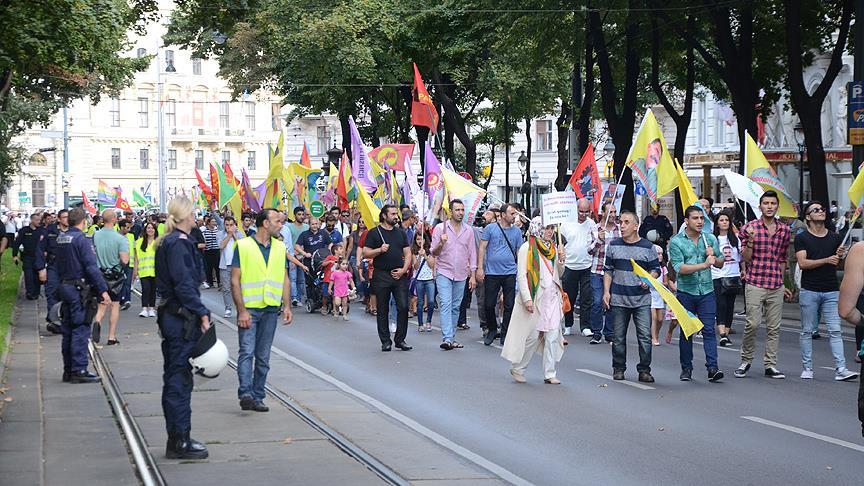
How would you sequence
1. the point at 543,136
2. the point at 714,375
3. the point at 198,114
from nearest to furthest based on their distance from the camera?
the point at 714,375 < the point at 543,136 < the point at 198,114

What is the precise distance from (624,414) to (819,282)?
321cm

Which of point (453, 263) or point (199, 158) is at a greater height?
point (199, 158)

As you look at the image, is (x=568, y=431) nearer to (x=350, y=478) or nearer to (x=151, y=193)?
(x=350, y=478)

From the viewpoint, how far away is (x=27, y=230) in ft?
91.8

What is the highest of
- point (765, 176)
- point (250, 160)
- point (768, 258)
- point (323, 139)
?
point (323, 139)

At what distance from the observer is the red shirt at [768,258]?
503 inches

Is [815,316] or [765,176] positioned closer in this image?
[815,316]

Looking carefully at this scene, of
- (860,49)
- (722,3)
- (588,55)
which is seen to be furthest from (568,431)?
(588,55)

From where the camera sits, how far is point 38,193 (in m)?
93.4

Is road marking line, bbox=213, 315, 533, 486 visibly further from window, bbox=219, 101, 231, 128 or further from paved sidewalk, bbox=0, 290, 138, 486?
window, bbox=219, 101, 231, 128

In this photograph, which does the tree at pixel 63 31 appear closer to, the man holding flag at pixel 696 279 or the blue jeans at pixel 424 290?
the blue jeans at pixel 424 290

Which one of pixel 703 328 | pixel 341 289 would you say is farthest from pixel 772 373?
pixel 341 289

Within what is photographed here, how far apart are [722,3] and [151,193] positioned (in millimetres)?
78644

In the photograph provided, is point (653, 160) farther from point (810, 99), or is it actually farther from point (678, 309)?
point (810, 99)
